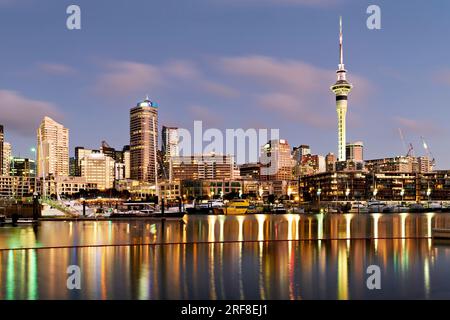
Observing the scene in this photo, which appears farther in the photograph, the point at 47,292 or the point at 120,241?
the point at 120,241

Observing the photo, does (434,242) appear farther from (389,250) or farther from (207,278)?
(207,278)

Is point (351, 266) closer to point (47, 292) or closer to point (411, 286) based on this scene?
point (411, 286)

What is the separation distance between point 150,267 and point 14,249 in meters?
13.0
